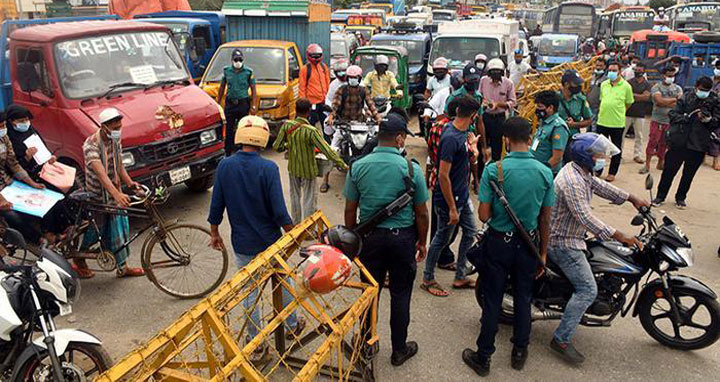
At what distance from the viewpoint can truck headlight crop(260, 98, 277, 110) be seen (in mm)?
9281

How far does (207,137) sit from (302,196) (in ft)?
5.91

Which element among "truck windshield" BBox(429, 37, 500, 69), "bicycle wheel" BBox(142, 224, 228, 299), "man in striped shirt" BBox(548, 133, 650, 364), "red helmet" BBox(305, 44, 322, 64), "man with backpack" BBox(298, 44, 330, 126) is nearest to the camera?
"man in striped shirt" BBox(548, 133, 650, 364)

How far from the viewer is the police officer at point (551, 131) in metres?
5.21

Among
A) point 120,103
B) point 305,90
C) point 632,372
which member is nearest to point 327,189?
point 305,90

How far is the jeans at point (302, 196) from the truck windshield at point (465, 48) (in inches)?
323

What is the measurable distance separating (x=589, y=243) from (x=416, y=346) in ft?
5.03

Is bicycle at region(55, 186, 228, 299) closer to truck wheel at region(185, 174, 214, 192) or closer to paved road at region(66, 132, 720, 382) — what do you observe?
paved road at region(66, 132, 720, 382)

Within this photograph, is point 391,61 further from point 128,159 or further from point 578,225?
point 578,225

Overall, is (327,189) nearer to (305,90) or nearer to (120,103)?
(305,90)

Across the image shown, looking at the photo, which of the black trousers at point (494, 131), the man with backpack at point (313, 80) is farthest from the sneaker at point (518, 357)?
the man with backpack at point (313, 80)

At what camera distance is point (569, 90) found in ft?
21.5

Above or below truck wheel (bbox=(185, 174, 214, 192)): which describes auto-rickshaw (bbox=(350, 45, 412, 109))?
above

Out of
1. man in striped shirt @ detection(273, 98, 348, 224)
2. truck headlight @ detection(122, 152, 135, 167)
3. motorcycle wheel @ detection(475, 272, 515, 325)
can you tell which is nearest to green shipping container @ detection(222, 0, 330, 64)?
truck headlight @ detection(122, 152, 135, 167)

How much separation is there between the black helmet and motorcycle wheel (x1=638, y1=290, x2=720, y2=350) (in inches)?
96.3
